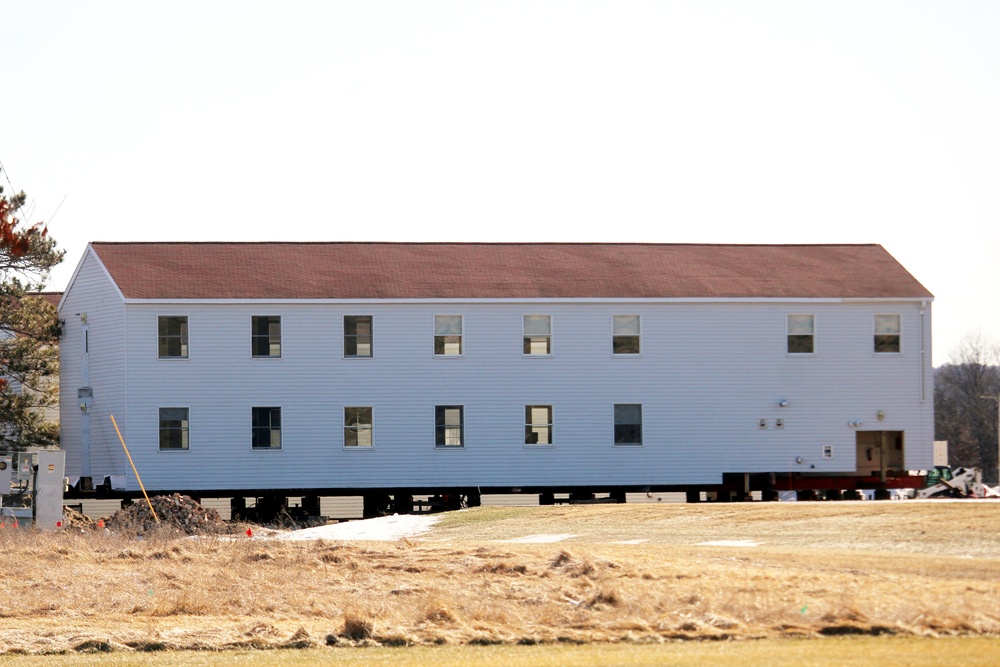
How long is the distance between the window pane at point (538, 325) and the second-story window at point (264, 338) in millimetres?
7311

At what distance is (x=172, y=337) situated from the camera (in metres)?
40.5

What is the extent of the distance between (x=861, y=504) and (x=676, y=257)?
1430 cm

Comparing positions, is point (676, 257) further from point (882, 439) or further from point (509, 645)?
point (509, 645)

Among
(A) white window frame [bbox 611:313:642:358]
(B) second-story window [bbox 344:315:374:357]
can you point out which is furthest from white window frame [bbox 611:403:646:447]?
(B) second-story window [bbox 344:315:374:357]

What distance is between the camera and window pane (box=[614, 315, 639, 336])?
41.6 m

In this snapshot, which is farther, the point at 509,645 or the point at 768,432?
the point at 768,432

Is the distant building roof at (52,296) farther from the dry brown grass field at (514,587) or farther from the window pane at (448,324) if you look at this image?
the dry brown grass field at (514,587)

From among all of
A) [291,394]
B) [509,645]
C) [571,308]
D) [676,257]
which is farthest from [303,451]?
[509,645]

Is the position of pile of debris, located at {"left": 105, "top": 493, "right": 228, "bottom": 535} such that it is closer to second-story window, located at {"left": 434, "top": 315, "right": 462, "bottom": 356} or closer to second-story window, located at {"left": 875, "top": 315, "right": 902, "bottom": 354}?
second-story window, located at {"left": 434, "top": 315, "right": 462, "bottom": 356}

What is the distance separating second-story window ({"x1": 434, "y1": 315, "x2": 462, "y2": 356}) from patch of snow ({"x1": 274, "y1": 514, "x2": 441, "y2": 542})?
6.25 m

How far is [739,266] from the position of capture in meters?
43.7

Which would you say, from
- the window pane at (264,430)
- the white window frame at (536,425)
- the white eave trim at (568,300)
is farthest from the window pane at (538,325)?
the window pane at (264,430)

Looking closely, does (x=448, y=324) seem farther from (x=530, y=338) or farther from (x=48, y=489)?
(x=48, y=489)

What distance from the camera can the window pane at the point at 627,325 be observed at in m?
41.6
